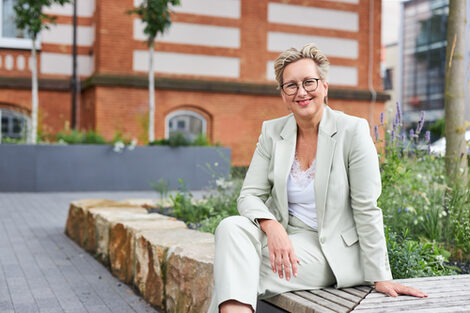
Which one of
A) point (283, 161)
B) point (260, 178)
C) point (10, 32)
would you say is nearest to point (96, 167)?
point (10, 32)

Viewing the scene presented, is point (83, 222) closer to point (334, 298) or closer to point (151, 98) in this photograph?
point (334, 298)

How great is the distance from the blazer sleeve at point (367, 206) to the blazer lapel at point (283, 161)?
32 cm

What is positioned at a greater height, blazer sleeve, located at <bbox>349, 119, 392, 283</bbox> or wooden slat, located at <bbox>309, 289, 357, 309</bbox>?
blazer sleeve, located at <bbox>349, 119, 392, 283</bbox>

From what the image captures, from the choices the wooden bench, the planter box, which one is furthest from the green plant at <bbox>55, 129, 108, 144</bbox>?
the wooden bench

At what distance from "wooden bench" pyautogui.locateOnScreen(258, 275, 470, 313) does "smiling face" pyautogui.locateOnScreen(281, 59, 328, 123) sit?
86 cm

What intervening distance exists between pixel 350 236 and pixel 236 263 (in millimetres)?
594

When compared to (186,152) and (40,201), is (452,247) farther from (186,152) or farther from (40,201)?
(186,152)

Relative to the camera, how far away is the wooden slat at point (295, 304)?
2.24 meters

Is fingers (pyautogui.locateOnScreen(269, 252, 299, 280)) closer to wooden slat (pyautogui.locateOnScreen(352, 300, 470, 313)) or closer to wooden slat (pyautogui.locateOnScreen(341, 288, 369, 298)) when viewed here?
wooden slat (pyautogui.locateOnScreen(341, 288, 369, 298))

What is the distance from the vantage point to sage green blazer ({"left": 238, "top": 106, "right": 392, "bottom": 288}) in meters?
2.54

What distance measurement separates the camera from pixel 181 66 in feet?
51.0

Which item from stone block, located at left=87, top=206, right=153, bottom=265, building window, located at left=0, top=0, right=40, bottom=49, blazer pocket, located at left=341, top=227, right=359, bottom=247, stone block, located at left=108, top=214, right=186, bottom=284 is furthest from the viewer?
building window, located at left=0, top=0, right=40, bottom=49

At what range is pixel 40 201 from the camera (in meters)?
10.2

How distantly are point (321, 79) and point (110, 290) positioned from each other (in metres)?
2.76
